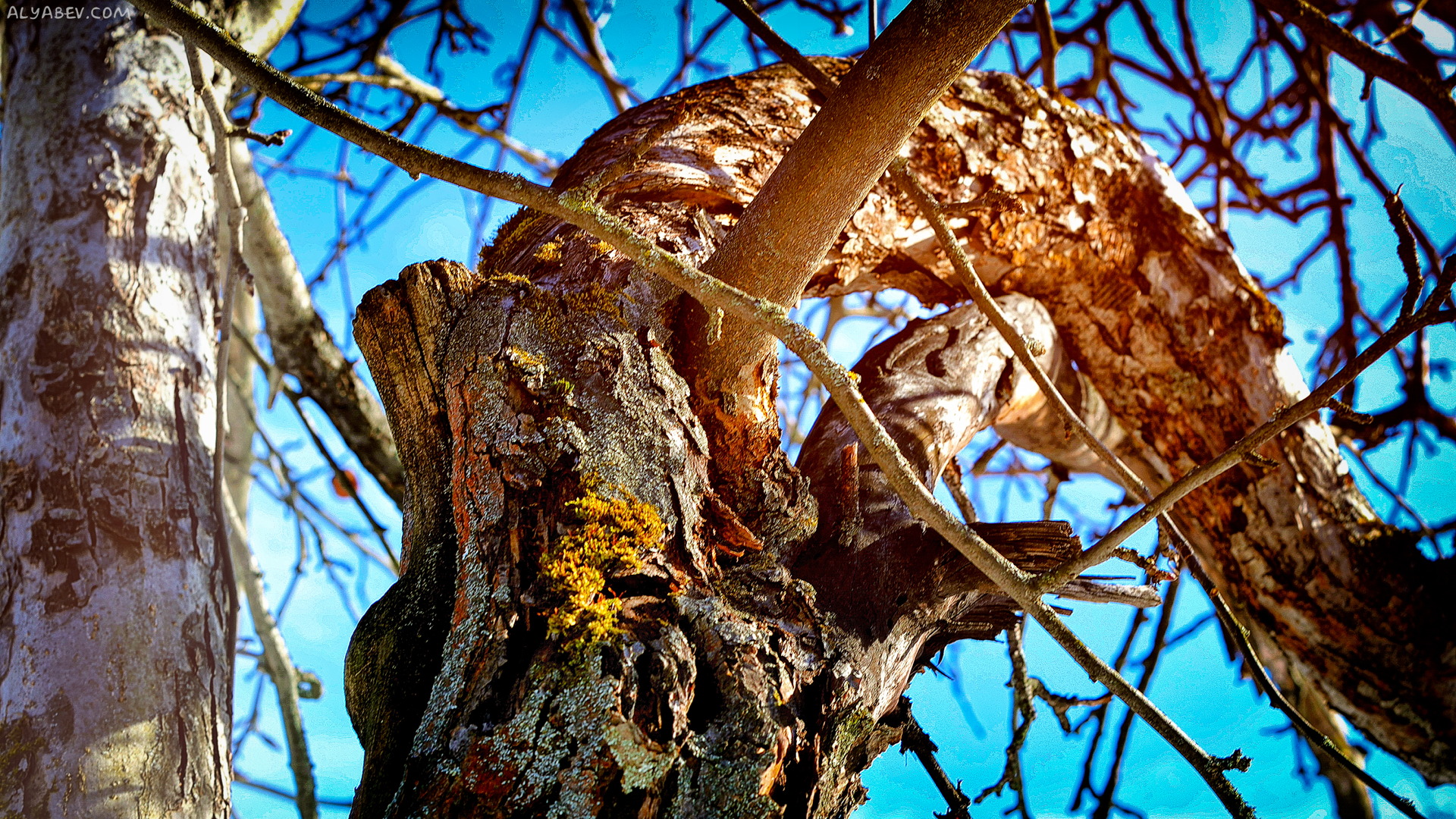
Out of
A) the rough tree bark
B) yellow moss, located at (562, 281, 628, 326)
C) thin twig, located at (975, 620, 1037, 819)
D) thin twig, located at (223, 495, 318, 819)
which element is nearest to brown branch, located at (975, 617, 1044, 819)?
thin twig, located at (975, 620, 1037, 819)

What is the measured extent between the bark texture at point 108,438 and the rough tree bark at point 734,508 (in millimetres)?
288

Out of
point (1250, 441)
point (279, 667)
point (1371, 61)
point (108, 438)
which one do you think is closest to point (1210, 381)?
point (1371, 61)

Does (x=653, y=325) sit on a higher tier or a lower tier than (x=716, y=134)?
lower

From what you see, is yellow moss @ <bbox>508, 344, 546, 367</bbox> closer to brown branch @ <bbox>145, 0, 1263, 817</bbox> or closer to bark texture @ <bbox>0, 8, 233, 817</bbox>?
brown branch @ <bbox>145, 0, 1263, 817</bbox>

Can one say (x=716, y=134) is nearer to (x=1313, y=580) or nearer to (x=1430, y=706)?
(x=1313, y=580)

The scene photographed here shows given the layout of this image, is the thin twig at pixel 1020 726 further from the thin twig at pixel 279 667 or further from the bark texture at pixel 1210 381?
the thin twig at pixel 279 667

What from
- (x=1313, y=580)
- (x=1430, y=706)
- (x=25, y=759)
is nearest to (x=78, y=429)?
(x=25, y=759)

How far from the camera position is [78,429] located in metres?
1.01

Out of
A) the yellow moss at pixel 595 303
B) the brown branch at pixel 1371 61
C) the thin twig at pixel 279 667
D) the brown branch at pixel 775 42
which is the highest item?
the brown branch at pixel 1371 61

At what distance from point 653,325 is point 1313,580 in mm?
1518

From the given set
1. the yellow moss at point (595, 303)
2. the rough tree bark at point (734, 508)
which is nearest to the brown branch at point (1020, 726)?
the rough tree bark at point (734, 508)

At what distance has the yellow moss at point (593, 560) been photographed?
27.9 inches

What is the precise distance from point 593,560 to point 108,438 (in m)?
0.71

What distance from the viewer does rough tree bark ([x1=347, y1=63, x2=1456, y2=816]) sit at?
689 mm
